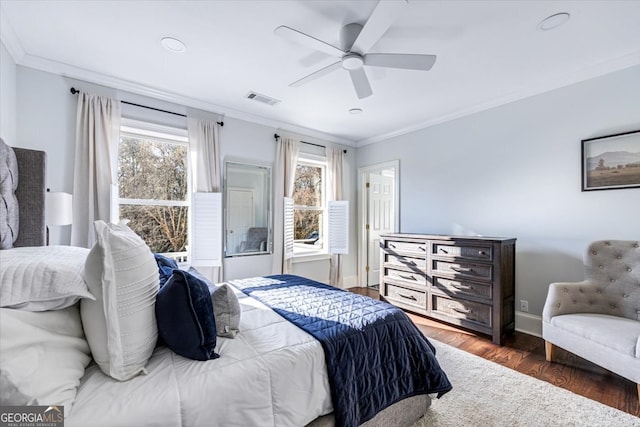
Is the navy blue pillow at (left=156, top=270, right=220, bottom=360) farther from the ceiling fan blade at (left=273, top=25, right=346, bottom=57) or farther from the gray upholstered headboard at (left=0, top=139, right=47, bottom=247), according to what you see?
the ceiling fan blade at (left=273, top=25, right=346, bottom=57)

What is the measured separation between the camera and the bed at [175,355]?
0.87 metres

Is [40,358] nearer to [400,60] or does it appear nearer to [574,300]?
Answer: [400,60]

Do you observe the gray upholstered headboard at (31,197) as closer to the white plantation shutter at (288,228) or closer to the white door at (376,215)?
the white plantation shutter at (288,228)

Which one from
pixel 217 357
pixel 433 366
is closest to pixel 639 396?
pixel 433 366

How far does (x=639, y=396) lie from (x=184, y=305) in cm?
277

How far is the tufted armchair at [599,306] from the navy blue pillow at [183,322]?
2.57 metres

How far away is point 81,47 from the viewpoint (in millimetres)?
2271

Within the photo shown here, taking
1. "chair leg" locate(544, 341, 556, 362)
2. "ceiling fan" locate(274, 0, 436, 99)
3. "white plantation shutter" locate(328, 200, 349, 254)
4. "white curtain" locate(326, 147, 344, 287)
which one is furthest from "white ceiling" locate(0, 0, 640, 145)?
"chair leg" locate(544, 341, 556, 362)

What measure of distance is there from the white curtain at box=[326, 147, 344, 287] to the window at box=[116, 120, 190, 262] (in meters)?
2.18

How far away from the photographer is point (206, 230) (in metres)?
3.29

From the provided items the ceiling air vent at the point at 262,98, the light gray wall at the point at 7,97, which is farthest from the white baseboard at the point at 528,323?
the light gray wall at the point at 7,97

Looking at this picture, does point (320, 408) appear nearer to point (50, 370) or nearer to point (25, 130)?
point (50, 370)

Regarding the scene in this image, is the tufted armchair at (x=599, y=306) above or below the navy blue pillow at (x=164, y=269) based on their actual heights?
below

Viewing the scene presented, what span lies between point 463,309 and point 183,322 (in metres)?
2.87
